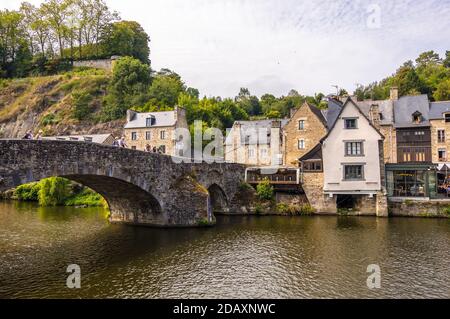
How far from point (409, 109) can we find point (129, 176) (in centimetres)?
3539

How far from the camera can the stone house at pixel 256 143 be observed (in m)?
42.9

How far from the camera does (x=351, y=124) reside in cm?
3139

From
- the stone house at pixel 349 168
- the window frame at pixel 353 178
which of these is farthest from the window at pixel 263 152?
the window frame at pixel 353 178

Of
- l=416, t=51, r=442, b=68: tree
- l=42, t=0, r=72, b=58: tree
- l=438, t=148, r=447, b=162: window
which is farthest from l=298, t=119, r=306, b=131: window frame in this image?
l=42, t=0, r=72, b=58: tree

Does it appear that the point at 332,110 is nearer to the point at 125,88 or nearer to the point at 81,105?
the point at 125,88

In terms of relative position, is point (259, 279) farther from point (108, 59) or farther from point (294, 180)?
point (108, 59)

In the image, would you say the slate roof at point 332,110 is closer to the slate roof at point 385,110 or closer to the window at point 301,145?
the slate roof at point 385,110

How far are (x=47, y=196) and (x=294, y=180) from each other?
31.7m

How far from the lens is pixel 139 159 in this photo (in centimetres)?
2095

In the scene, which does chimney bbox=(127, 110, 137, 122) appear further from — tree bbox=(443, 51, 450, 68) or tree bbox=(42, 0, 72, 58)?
tree bbox=(443, 51, 450, 68)

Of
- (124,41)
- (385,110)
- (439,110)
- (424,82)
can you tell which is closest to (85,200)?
(385,110)

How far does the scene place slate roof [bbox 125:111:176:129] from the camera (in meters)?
47.0

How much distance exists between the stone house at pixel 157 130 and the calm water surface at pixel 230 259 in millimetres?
21045
